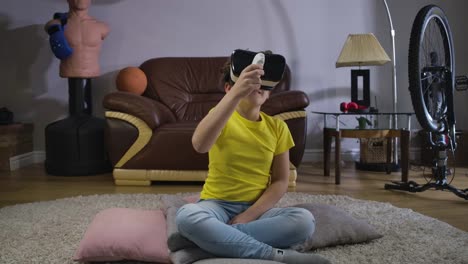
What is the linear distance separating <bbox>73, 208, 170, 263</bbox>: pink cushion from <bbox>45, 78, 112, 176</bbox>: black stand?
1.69m

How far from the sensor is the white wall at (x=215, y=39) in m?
3.75

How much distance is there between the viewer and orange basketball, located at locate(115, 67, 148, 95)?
10.9 ft

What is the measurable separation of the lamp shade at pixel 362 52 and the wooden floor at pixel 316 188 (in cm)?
82

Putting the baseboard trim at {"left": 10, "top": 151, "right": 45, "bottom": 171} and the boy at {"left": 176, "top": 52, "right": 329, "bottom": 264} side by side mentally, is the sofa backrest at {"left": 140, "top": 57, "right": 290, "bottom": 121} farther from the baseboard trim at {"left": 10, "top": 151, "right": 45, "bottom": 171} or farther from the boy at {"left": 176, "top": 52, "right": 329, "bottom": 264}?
the boy at {"left": 176, "top": 52, "right": 329, "bottom": 264}

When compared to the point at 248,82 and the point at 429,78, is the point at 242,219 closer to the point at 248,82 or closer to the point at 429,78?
the point at 248,82

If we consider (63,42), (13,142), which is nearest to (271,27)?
(63,42)

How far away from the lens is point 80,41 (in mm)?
3236

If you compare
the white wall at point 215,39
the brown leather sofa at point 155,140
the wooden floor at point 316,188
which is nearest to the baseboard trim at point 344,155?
the white wall at point 215,39

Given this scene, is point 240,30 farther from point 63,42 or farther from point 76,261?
point 76,261

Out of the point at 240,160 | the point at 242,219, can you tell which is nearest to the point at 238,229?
the point at 242,219

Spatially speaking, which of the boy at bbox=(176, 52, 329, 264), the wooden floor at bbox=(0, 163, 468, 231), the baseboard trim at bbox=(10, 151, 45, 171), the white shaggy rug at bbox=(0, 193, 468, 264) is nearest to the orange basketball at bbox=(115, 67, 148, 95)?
the wooden floor at bbox=(0, 163, 468, 231)

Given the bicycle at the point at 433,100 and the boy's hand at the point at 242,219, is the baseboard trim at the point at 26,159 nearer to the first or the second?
the boy's hand at the point at 242,219

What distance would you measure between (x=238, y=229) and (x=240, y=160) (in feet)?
0.70

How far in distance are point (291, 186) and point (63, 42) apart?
187 centimetres
